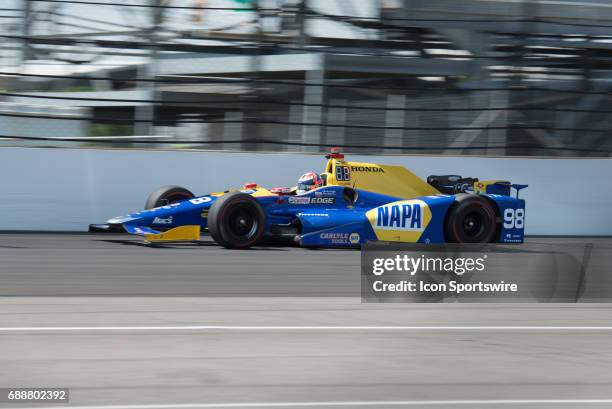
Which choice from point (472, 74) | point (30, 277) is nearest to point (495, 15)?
point (472, 74)

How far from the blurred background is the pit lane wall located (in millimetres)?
360

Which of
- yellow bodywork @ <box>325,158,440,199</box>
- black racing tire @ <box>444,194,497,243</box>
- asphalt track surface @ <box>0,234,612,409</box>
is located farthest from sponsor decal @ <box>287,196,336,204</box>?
asphalt track surface @ <box>0,234,612,409</box>

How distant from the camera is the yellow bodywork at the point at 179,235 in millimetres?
10836

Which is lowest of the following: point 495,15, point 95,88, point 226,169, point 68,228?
point 68,228

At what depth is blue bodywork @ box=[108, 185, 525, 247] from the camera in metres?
11.2

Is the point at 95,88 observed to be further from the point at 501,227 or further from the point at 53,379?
the point at 53,379

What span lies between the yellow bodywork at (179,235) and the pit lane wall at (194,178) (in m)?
2.14

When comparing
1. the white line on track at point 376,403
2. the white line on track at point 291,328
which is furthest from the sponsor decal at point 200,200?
the white line on track at point 376,403

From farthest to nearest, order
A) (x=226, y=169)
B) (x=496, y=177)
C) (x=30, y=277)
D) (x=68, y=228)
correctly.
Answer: (x=496, y=177), (x=226, y=169), (x=68, y=228), (x=30, y=277)

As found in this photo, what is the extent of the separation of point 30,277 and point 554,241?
25.1ft

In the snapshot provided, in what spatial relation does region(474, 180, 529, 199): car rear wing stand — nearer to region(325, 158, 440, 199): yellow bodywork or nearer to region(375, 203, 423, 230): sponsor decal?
region(325, 158, 440, 199): yellow bodywork

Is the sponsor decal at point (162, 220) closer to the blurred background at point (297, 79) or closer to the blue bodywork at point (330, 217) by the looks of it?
the blue bodywork at point (330, 217)

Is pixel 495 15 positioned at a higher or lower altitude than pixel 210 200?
higher

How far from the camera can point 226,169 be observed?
1340cm
